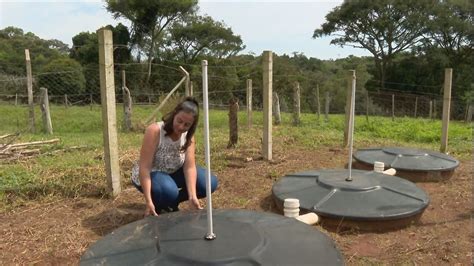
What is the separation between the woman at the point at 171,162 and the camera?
100 inches

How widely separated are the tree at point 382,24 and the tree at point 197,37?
7241 millimetres

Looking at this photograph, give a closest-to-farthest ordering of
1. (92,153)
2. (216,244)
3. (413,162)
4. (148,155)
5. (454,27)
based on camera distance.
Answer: (216,244), (148,155), (413,162), (92,153), (454,27)

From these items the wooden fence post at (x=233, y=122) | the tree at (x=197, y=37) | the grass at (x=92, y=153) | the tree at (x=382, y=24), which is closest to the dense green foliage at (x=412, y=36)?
the tree at (x=382, y=24)

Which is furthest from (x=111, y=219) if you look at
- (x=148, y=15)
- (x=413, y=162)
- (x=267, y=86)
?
(x=148, y=15)

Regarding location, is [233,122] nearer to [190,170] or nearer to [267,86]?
[267,86]

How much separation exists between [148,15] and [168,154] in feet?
79.9

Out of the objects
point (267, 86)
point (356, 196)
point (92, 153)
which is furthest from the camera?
point (92, 153)

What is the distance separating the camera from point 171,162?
110 inches

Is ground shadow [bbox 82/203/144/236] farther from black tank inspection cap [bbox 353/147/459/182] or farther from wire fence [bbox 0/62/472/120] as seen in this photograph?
wire fence [bbox 0/62/472/120]

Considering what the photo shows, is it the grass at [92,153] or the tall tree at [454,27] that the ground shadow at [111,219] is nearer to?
the grass at [92,153]

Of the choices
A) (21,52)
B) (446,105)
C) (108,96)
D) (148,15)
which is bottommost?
(446,105)

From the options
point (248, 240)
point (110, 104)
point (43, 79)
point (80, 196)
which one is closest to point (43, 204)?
point (80, 196)

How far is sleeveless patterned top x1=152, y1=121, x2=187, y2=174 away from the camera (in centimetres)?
272

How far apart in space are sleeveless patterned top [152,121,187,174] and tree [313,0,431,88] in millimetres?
23863
